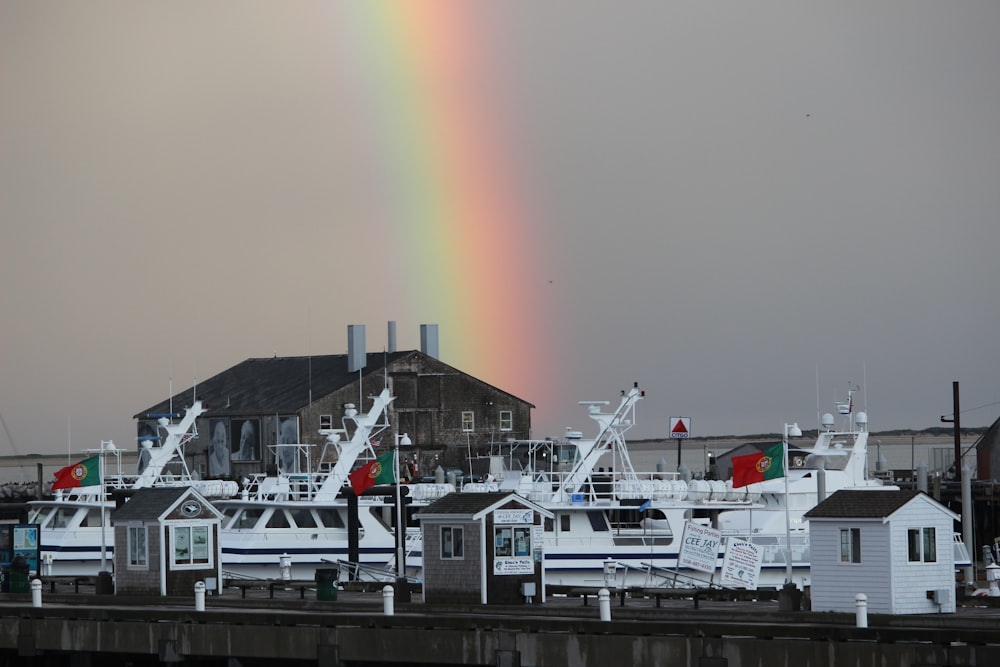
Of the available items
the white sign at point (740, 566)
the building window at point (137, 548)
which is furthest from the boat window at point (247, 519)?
the white sign at point (740, 566)

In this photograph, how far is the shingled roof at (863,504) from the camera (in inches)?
1185

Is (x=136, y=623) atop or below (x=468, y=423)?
below

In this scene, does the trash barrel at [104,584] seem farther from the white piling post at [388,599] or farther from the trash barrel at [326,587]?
the white piling post at [388,599]

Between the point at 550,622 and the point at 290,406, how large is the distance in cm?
5888

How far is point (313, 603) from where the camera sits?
34.2 m

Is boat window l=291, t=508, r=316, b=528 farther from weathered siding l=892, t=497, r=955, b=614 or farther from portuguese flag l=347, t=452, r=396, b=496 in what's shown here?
weathered siding l=892, t=497, r=955, b=614

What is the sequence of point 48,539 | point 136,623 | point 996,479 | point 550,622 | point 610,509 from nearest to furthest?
point 550,622
point 136,623
point 610,509
point 48,539
point 996,479

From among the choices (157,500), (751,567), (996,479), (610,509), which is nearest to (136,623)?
(157,500)

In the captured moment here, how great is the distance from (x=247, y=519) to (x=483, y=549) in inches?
750

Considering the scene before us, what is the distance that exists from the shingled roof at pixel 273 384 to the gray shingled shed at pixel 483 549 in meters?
49.5

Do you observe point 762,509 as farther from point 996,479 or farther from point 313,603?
point 996,479

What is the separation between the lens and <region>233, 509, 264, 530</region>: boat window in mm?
51219

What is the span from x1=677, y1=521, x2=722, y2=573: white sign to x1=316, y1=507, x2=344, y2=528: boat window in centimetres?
1442

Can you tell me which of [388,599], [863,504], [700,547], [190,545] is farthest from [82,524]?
[863,504]
